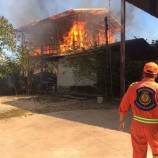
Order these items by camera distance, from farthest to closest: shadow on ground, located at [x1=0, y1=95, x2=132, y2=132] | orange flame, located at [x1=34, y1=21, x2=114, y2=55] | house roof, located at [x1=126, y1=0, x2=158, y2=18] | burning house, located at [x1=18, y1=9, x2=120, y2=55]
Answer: burning house, located at [x1=18, y1=9, x2=120, y2=55], orange flame, located at [x1=34, y1=21, x2=114, y2=55], house roof, located at [x1=126, y1=0, x2=158, y2=18], shadow on ground, located at [x1=0, y1=95, x2=132, y2=132]

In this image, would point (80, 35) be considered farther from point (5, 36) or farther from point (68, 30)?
point (5, 36)

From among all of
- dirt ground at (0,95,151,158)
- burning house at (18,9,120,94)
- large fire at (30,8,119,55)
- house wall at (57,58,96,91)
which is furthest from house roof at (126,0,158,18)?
large fire at (30,8,119,55)

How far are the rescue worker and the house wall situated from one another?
15.4 meters

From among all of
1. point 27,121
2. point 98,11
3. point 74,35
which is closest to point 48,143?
point 27,121

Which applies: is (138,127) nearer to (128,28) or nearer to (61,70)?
(61,70)

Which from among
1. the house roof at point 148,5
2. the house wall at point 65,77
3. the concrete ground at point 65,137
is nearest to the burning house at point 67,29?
the house wall at point 65,77

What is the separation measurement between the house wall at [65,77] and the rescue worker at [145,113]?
15.4m

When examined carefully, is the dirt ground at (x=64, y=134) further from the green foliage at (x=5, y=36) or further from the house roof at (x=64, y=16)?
the house roof at (x=64, y=16)

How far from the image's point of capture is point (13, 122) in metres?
11.4

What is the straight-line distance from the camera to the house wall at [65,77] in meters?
21.2

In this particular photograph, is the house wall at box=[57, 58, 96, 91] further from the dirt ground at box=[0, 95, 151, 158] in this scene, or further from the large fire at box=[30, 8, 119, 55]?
the dirt ground at box=[0, 95, 151, 158]

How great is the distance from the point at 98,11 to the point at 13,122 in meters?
20.8

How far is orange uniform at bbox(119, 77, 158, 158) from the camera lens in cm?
480

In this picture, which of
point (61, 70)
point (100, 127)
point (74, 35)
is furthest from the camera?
point (74, 35)
